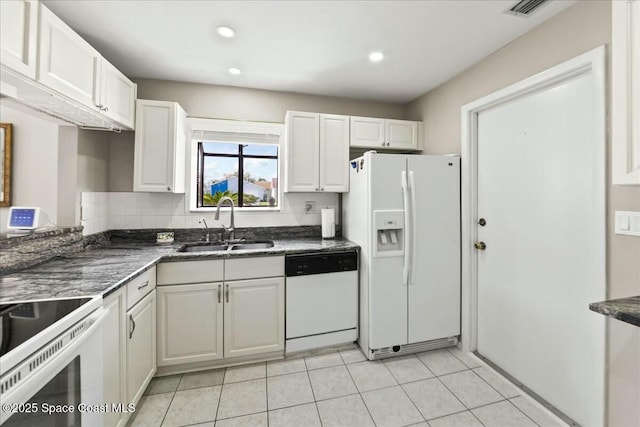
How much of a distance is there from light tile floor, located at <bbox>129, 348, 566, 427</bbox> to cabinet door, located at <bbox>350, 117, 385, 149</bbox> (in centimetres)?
209

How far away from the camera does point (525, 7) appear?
65.3 inches

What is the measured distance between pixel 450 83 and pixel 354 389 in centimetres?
285

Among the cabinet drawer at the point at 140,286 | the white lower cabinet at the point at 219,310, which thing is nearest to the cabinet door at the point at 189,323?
the white lower cabinet at the point at 219,310

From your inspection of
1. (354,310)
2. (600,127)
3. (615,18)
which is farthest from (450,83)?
(354,310)

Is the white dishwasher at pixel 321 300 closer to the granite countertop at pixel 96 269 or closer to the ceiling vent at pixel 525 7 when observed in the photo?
the granite countertop at pixel 96 269

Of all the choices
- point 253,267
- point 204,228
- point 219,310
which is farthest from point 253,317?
point 204,228

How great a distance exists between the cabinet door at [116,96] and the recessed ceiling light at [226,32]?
2.77 ft

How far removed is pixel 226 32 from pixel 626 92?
2.22 m

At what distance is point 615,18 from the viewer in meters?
1.10

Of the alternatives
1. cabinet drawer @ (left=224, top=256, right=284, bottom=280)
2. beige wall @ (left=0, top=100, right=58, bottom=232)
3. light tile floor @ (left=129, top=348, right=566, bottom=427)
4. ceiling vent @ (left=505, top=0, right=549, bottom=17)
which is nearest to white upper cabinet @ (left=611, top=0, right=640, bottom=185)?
ceiling vent @ (left=505, top=0, right=549, bottom=17)

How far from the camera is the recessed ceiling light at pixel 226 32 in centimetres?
188

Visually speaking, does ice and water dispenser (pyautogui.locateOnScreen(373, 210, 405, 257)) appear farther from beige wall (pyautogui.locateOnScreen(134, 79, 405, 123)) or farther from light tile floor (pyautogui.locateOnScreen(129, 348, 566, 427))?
beige wall (pyautogui.locateOnScreen(134, 79, 405, 123))

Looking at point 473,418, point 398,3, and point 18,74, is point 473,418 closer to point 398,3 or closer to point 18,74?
point 398,3

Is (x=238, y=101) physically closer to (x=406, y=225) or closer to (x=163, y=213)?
(x=163, y=213)
